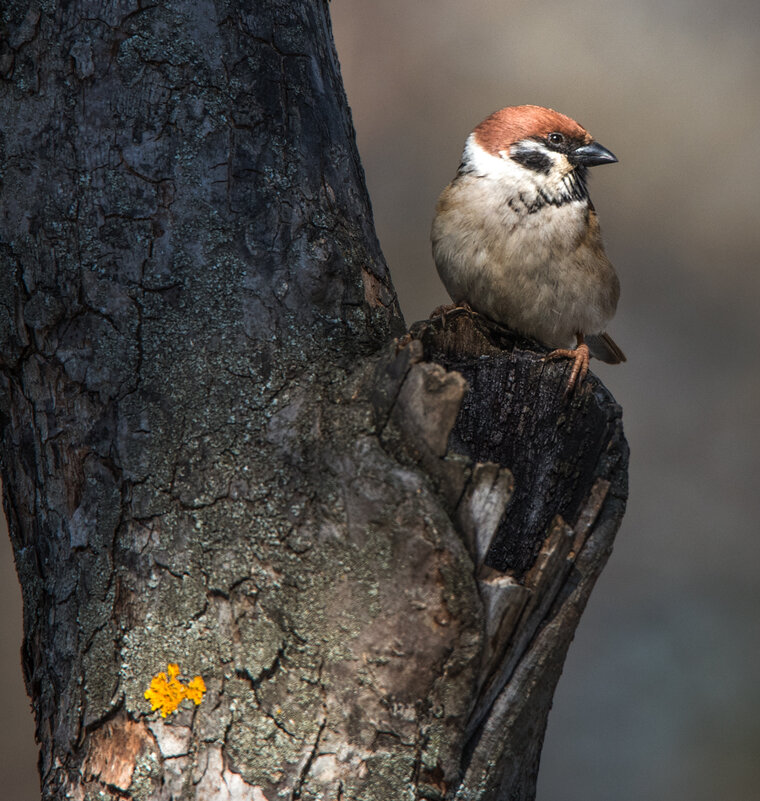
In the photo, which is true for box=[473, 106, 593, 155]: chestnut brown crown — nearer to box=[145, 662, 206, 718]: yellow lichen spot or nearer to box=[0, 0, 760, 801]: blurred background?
box=[0, 0, 760, 801]: blurred background

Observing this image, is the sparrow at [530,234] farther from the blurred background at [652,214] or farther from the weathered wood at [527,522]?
the blurred background at [652,214]

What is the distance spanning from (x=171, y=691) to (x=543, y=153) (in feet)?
6.12

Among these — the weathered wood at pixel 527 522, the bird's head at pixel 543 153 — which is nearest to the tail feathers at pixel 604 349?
the bird's head at pixel 543 153

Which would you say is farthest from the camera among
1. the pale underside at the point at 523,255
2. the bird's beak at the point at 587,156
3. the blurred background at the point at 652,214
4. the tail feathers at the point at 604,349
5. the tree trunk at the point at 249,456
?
the blurred background at the point at 652,214

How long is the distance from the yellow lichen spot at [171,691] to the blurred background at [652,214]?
298 cm

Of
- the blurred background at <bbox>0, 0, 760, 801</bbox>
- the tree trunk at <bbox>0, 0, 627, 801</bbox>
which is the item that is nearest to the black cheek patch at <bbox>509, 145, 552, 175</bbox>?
the tree trunk at <bbox>0, 0, 627, 801</bbox>

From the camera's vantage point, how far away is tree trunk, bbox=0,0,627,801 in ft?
4.33

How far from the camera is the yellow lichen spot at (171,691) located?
1364 mm

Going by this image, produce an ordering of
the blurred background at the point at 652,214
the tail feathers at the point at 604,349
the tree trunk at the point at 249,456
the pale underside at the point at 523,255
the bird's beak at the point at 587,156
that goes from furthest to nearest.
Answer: the blurred background at the point at 652,214 → the tail feathers at the point at 604,349 → the bird's beak at the point at 587,156 → the pale underside at the point at 523,255 → the tree trunk at the point at 249,456

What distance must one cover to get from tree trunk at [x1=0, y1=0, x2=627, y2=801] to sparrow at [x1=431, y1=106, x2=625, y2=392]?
81cm

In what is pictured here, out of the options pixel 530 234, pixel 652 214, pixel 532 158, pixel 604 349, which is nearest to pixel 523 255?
pixel 530 234

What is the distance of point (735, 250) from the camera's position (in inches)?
176

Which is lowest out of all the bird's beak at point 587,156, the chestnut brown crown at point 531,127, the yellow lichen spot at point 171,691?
the yellow lichen spot at point 171,691

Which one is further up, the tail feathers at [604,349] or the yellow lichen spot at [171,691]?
the yellow lichen spot at [171,691]
